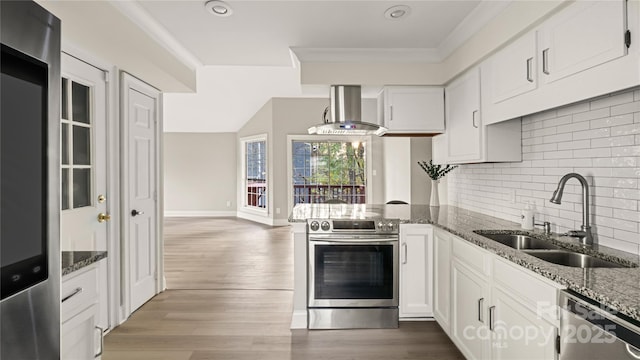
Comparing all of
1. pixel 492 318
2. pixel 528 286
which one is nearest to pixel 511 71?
pixel 528 286

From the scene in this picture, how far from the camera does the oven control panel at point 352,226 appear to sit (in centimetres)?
282

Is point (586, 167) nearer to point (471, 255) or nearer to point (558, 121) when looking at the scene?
point (558, 121)

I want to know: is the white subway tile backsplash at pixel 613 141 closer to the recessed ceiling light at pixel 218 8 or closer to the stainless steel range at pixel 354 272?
the stainless steel range at pixel 354 272

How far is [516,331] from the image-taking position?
1.61 metres

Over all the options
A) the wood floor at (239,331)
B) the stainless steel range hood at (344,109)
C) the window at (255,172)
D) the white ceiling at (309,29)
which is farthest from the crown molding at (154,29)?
the window at (255,172)

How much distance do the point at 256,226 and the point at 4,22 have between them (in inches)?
293

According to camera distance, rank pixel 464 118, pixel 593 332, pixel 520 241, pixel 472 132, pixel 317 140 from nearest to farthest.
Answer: pixel 593 332, pixel 520 241, pixel 472 132, pixel 464 118, pixel 317 140

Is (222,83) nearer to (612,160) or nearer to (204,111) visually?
(204,111)

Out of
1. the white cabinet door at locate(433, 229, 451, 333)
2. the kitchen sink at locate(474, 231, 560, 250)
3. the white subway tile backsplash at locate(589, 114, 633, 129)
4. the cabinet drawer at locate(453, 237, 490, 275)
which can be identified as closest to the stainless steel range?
the white cabinet door at locate(433, 229, 451, 333)

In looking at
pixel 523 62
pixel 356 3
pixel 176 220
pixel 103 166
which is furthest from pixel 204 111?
pixel 523 62

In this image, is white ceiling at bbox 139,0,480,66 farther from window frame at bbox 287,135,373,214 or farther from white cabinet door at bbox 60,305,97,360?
window frame at bbox 287,135,373,214

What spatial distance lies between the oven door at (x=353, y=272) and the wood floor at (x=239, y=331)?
0.24m

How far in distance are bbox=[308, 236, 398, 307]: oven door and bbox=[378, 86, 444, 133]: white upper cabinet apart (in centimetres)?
112

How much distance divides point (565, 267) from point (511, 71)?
1.30 m
